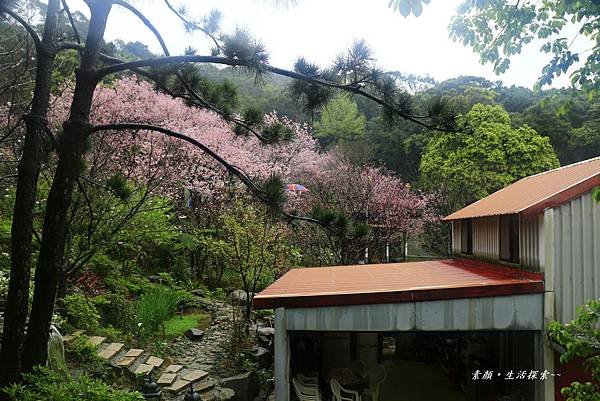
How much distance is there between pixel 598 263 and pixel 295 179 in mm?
16818

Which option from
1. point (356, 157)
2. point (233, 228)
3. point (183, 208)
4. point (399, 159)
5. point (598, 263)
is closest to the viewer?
point (598, 263)

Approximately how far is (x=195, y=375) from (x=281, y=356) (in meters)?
2.53

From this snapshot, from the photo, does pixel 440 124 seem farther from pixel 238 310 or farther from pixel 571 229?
pixel 238 310

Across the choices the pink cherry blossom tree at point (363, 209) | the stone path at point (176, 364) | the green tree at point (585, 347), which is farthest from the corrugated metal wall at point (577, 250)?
the pink cherry blossom tree at point (363, 209)

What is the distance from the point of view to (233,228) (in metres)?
10.5

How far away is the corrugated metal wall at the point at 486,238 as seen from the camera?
7.98 metres

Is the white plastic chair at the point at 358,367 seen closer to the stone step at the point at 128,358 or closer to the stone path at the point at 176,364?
the stone path at the point at 176,364

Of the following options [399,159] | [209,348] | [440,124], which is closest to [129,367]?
[209,348]

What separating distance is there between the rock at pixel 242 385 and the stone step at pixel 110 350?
169 cm

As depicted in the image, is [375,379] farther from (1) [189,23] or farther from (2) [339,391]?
(1) [189,23]

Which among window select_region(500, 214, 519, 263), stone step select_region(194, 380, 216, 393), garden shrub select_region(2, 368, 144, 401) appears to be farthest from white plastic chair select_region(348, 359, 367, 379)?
garden shrub select_region(2, 368, 144, 401)

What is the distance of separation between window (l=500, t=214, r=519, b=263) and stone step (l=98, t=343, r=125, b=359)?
610 cm

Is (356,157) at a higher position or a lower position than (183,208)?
higher

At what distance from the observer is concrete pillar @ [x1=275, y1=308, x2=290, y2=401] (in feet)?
18.1
